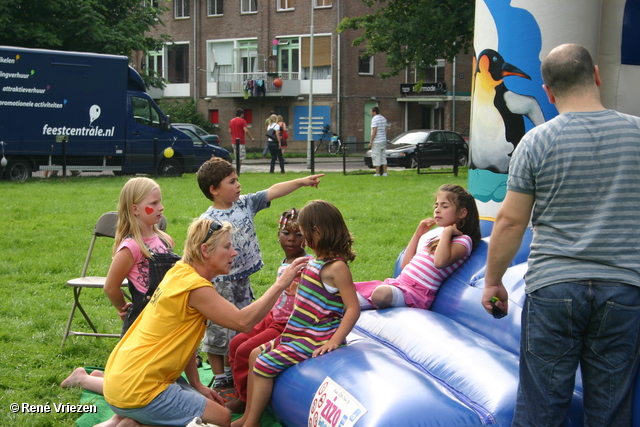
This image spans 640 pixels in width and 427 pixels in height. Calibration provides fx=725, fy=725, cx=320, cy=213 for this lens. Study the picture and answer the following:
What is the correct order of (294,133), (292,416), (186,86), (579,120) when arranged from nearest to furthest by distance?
1. (579,120)
2. (292,416)
3. (294,133)
4. (186,86)

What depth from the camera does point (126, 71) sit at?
18703 millimetres

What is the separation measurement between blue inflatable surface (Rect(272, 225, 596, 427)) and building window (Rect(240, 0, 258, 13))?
36690 millimetres

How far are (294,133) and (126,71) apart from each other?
20.6m

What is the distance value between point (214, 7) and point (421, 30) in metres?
22.9

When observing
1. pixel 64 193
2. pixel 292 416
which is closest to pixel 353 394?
pixel 292 416

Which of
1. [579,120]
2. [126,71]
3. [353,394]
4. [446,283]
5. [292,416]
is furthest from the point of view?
[126,71]

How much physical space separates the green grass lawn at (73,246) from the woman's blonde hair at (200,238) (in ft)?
4.68

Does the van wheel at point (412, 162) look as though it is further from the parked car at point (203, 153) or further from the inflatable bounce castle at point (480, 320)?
the inflatable bounce castle at point (480, 320)

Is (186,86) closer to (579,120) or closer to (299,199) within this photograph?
(299,199)

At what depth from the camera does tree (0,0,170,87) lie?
2241cm

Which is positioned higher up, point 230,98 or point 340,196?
point 230,98

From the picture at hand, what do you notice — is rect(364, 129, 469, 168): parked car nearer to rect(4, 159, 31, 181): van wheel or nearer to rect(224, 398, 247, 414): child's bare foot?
rect(4, 159, 31, 181): van wheel

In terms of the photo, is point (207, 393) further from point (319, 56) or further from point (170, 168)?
point (319, 56)

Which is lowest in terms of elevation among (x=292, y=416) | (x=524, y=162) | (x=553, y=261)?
(x=292, y=416)
